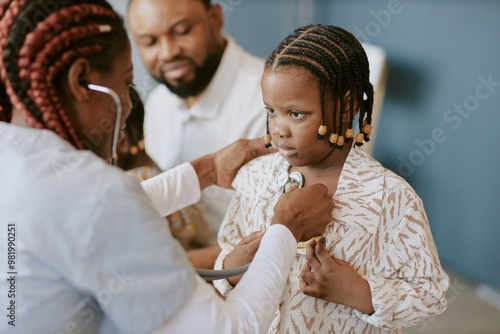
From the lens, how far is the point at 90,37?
85cm

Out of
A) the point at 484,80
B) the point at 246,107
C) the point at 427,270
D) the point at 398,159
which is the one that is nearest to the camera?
the point at 427,270

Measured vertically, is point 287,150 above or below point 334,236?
above

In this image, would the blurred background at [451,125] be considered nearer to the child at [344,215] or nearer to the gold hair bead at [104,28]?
the child at [344,215]

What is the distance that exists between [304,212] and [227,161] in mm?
330

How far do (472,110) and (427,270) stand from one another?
4.37 feet

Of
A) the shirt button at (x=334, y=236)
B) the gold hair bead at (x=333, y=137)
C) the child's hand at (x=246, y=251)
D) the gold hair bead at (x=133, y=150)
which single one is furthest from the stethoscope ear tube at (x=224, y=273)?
the gold hair bead at (x=133, y=150)

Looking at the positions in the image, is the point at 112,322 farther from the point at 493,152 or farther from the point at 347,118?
the point at 493,152

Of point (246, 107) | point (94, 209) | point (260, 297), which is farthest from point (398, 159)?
point (94, 209)

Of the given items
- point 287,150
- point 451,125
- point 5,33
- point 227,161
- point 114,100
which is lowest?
point 451,125

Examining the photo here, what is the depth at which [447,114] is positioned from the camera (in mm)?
2207

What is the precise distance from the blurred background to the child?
1169 mm

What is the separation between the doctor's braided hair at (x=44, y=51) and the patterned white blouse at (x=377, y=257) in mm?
495

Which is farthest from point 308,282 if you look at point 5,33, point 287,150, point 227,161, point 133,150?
point 133,150

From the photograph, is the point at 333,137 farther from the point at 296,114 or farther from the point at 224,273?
the point at 224,273
